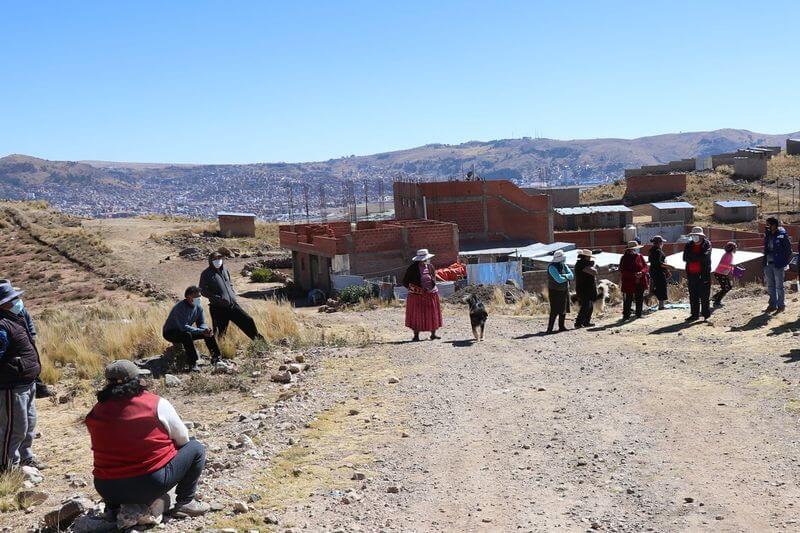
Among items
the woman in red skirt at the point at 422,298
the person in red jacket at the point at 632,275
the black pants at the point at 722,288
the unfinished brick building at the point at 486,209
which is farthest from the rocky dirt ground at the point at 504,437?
the unfinished brick building at the point at 486,209

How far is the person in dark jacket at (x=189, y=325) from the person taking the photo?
12422 millimetres

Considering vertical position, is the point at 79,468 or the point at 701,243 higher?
the point at 701,243

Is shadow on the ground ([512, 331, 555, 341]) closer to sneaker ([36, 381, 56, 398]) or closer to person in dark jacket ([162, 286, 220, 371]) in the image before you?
person in dark jacket ([162, 286, 220, 371])

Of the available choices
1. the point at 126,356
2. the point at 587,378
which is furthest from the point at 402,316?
the point at 587,378

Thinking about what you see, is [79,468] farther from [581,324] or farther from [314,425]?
[581,324]

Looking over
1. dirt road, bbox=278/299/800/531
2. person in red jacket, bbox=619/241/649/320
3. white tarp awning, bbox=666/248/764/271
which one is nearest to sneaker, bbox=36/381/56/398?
dirt road, bbox=278/299/800/531

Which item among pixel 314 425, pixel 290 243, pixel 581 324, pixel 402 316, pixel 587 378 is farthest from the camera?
pixel 290 243

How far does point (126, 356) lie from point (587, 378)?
24.4ft

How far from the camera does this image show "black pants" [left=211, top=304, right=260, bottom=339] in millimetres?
13586

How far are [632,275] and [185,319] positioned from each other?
7.90m

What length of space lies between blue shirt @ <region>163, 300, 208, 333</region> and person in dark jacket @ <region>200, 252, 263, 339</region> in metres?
0.43

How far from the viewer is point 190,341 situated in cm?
1258

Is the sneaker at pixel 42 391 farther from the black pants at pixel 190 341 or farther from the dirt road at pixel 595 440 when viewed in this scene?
the dirt road at pixel 595 440

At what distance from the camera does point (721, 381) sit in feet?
32.8
